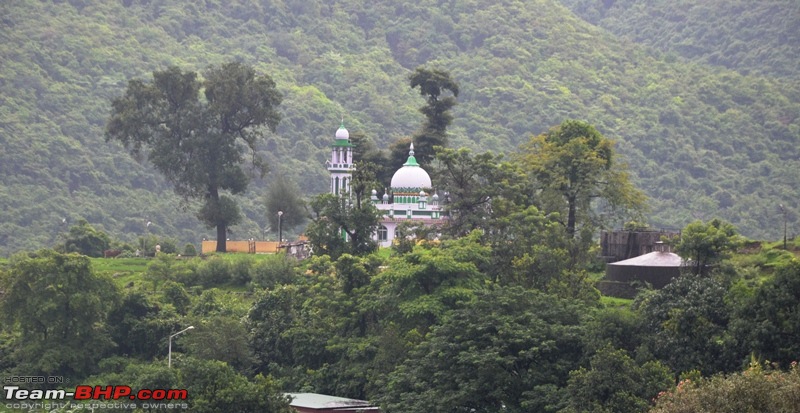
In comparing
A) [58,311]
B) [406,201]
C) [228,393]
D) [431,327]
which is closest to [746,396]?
[228,393]

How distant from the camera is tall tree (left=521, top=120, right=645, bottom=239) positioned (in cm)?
6222

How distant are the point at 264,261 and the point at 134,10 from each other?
92.7 metres

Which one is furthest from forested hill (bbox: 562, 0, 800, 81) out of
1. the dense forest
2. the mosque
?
the dense forest

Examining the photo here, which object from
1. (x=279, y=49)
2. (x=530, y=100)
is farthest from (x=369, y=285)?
(x=279, y=49)

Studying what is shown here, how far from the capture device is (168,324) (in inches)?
2285

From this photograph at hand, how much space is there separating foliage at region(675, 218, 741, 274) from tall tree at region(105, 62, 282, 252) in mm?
26926

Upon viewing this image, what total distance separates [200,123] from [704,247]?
29.7 metres

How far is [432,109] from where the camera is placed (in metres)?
72.9

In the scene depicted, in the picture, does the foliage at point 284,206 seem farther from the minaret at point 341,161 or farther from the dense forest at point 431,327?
the dense forest at point 431,327

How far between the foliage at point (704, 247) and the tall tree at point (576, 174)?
29.8 ft

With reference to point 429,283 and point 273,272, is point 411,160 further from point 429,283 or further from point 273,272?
point 429,283

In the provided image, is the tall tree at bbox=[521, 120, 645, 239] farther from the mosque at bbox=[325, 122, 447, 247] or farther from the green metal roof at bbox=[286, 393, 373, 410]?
the green metal roof at bbox=[286, 393, 373, 410]

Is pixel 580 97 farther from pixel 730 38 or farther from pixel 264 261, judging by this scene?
pixel 264 261

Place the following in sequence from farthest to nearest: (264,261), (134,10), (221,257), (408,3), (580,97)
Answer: (408,3) < (134,10) < (580,97) < (221,257) < (264,261)
